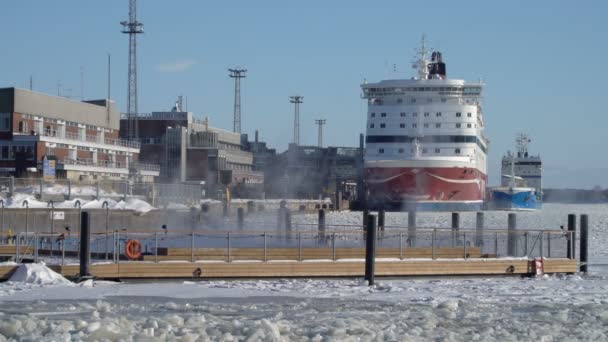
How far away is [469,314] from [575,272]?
972 cm

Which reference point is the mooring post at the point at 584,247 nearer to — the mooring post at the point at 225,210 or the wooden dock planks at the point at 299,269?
the wooden dock planks at the point at 299,269

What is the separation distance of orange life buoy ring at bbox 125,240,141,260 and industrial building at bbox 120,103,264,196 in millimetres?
50185

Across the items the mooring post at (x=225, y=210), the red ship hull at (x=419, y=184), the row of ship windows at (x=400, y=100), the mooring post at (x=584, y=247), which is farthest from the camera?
the row of ship windows at (x=400, y=100)

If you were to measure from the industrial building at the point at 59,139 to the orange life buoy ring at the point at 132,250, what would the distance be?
26.3 metres

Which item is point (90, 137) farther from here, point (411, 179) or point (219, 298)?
point (219, 298)

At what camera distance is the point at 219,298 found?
17.3 meters

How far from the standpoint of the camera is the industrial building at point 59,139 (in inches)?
1957

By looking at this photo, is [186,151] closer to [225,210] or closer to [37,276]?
[225,210]

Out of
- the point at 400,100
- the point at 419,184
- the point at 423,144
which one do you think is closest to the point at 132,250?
the point at 419,184

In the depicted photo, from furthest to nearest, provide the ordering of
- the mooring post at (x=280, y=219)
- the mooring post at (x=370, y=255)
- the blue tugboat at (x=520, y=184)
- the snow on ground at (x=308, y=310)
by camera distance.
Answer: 1. the blue tugboat at (x=520, y=184)
2. the mooring post at (x=280, y=219)
3. the mooring post at (x=370, y=255)
4. the snow on ground at (x=308, y=310)

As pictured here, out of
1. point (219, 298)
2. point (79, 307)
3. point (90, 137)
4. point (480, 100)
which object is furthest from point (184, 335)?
point (480, 100)

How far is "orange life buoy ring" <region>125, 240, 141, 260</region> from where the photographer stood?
2098cm

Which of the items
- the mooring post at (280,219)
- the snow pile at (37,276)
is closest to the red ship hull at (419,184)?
the mooring post at (280,219)

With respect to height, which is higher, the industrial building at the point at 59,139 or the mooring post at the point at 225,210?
the industrial building at the point at 59,139
